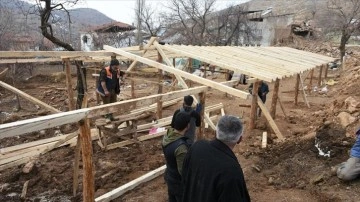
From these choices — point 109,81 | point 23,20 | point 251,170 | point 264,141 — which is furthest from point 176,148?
point 23,20

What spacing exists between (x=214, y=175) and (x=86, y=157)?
6.26ft

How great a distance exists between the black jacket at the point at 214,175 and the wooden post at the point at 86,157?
145 centimetres

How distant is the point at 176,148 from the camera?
3.50 meters

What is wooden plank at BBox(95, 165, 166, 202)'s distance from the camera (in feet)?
16.5

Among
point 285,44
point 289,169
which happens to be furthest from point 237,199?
point 285,44

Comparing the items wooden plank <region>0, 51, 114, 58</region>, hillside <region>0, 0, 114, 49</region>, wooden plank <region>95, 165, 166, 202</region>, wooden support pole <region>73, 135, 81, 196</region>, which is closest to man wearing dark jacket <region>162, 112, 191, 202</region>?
wooden support pole <region>73, 135, 81, 196</region>

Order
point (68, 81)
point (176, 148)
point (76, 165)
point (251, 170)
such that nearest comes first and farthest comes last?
1. point (176, 148)
2. point (76, 165)
3. point (251, 170)
4. point (68, 81)

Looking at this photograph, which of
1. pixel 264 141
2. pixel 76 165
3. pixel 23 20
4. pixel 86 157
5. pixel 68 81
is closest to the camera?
pixel 86 157

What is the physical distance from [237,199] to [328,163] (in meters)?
4.35

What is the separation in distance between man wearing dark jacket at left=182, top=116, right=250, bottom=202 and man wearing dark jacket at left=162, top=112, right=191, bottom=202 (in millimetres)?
676

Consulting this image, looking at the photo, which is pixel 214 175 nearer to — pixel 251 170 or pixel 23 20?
pixel 251 170

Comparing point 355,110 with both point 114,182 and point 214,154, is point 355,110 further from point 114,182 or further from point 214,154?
point 214,154

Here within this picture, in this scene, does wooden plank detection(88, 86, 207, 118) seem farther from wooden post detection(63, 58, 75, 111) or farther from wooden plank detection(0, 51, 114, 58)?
wooden post detection(63, 58, 75, 111)

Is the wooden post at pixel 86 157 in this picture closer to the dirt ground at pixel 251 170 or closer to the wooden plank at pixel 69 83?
the dirt ground at pixel 251 170
